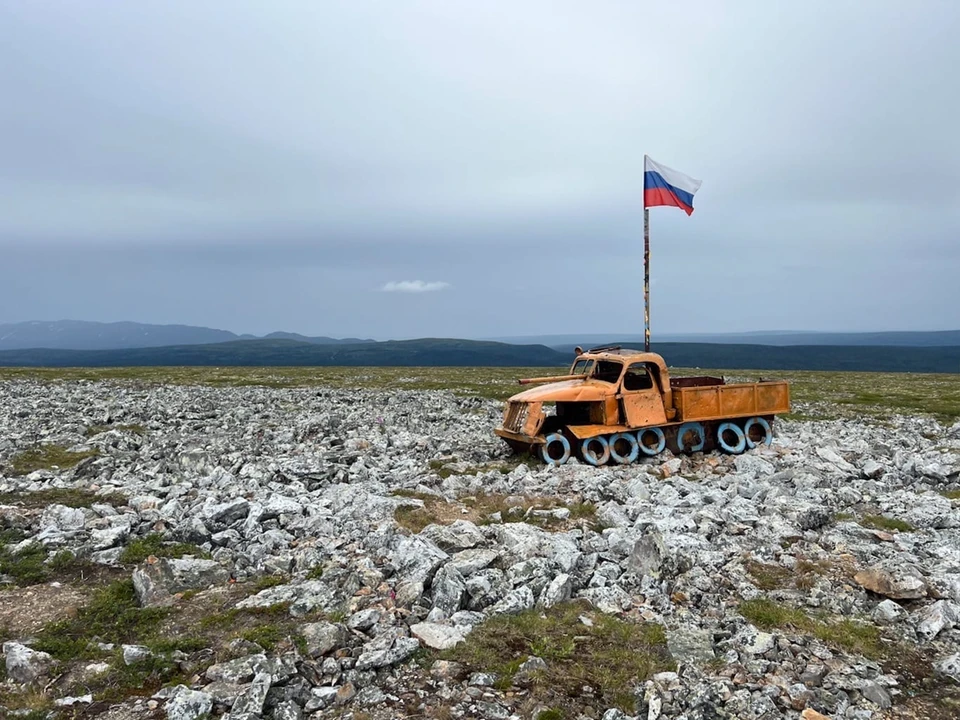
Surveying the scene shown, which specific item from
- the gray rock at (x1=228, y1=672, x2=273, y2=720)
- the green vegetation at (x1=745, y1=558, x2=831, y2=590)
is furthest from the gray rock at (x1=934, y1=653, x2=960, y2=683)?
the gray rock at (x1=228, y1=672, x2=273, y2=720)

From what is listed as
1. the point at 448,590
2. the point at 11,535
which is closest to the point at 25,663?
the point at 448,590

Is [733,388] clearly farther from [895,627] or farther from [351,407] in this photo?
[351,407]

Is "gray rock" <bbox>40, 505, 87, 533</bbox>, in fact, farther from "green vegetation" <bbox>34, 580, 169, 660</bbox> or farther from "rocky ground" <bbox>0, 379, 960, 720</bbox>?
"green vegetation" <bbox>34, 580, 169, 660</bbox>

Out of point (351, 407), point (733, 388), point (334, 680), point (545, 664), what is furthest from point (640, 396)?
point (351, 407)

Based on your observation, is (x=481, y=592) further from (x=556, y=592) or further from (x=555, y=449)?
(x=555, y=449)

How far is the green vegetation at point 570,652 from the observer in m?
6.20

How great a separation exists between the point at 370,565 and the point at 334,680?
2.44 metres

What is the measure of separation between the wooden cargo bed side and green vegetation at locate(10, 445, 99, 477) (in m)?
17.1

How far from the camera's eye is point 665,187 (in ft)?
70.8

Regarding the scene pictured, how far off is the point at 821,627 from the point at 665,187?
56.7ft

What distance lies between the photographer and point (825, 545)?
9.65 m

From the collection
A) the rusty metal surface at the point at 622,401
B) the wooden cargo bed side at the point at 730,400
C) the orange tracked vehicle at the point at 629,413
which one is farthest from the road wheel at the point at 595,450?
the wooden cargo bed side at the point at 730,400

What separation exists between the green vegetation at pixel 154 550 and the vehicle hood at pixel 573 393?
9323 millimetres

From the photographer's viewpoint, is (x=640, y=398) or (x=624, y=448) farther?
(x=624, y=448)
